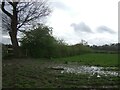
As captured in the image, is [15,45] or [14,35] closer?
[14,35]

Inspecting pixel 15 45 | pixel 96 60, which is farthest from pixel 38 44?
pixel 96 60

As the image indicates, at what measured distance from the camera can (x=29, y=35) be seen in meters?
29.3

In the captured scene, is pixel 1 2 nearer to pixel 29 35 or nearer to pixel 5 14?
pixel 5 14

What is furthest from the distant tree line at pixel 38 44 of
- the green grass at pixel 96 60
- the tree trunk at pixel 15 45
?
the green grass at pixel 96 60

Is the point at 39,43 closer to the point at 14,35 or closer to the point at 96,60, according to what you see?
the point at 14,35

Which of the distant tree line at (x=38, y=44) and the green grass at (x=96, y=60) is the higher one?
the distant tree line at (x=38, y=44)

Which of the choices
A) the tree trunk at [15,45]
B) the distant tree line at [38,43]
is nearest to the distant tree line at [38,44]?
the distant tree line at [38,43]

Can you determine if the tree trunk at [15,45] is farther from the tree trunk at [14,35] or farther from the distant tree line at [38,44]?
the distant tree line at [38,44]

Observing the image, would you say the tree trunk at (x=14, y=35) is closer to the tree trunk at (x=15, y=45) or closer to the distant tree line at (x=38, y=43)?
the tree trunk at (x=15, y=45)

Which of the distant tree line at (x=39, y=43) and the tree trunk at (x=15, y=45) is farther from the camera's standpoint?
the distant tree line at (x=39, y=43)

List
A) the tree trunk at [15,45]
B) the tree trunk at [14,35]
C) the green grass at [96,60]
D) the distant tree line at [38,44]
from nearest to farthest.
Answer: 1. the green grass at [96,60]
2. the tree trunk at [14,35]
3. the tree trunk at [15,45]
4. the distant tree line at [38,44]

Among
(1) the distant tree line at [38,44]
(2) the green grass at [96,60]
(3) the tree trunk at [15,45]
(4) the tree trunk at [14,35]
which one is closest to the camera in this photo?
(2) the green grass at [96,60]

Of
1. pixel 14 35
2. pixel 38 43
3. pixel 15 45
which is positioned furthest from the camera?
pixel 38 43

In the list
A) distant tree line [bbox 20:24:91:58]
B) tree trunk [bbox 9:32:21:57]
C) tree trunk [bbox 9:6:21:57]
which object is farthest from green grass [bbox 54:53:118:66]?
tree trunk [bbox 9:6:21:57]
